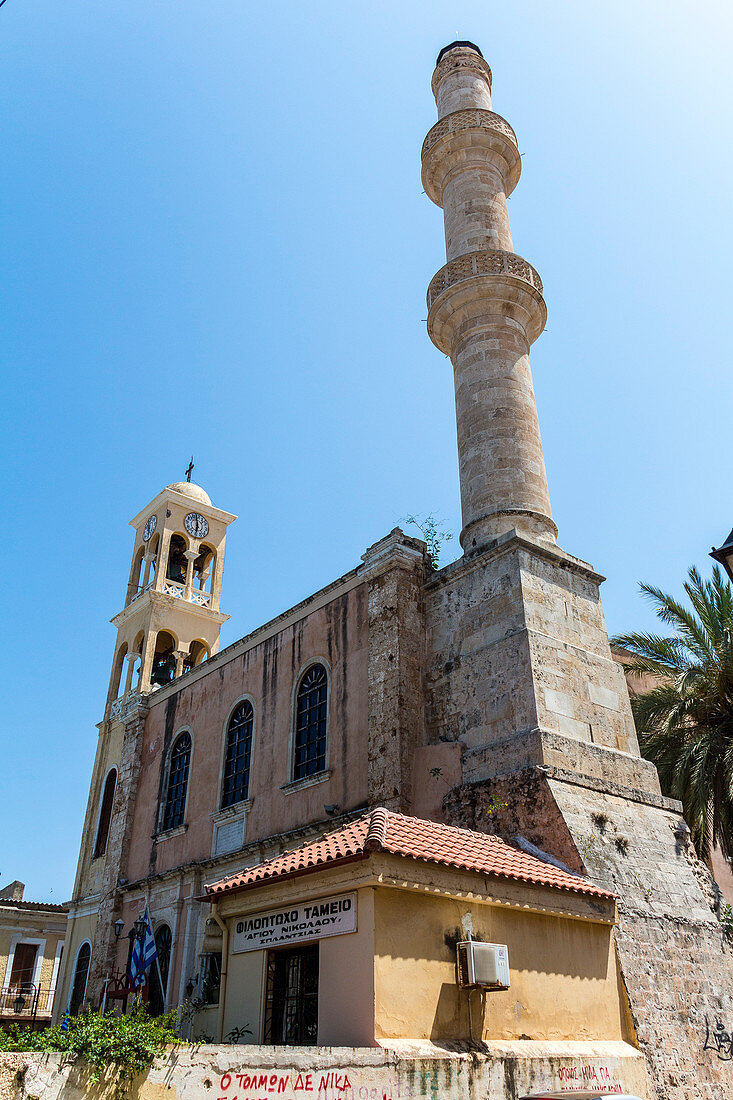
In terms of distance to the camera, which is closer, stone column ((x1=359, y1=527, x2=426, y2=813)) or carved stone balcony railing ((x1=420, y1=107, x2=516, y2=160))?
stone column ((x1=359, y1=527, x2=426, y2=813))

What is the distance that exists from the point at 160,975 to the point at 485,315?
44.0ft

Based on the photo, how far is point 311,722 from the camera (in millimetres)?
14211

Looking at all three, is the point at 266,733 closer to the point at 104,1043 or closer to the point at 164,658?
the point at 164,658

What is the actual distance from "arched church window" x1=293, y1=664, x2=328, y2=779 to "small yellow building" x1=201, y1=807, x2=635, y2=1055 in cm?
459

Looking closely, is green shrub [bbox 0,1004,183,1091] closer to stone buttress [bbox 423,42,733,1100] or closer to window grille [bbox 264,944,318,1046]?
window grille [bbox 264,944,318,1046]

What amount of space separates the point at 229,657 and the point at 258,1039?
989cm

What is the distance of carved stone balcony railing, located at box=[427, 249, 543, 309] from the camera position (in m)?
15.1

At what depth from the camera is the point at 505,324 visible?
15.1m

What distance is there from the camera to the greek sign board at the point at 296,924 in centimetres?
754

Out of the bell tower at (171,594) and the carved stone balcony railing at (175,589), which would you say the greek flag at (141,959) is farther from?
the carved stone balcony railing at (175,589)

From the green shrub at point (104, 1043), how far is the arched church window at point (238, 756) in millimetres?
9786

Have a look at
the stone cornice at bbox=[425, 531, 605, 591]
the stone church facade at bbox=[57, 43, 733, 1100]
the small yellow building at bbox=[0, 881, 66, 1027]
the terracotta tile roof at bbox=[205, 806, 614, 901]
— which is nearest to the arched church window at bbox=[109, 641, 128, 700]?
the stone church facade at bbox=[57, 43, 733, 1100]

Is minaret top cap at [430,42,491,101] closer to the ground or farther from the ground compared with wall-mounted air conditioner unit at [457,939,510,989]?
farther from the ground

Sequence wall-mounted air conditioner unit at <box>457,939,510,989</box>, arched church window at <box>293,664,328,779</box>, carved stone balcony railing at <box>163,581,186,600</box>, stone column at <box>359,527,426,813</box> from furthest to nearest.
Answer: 1. carved stone balcony railing at <box>163,581,186,600</box>
2. arched church window at <box>293,664,328,779</box>
3. stone column at <box>359,527,426,813</box>
4. wall-mounted air conditioner unit at <box>457,939,510,989</box>
